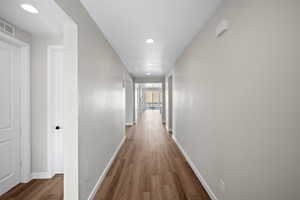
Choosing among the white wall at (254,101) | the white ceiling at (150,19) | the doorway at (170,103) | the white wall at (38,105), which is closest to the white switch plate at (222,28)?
the white wall at (254,101)

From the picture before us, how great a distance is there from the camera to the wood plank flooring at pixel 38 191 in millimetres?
1923

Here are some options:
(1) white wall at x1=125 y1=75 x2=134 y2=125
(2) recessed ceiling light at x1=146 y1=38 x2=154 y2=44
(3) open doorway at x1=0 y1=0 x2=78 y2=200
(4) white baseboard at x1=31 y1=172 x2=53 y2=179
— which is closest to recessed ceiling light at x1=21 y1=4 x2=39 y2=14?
(3) open doorway at x1=0 y1=0 x2=78 y2=200

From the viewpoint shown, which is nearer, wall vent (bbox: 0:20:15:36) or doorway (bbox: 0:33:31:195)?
wall vent (bbox: 0:20:15:36)

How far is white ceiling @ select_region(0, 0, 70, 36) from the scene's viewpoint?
1244mm

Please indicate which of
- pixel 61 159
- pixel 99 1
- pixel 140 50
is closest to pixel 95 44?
pixel 99 1

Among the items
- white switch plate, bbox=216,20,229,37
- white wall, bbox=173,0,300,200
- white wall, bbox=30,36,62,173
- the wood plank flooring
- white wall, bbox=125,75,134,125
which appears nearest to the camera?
white wall, bbox=173,0,300,200

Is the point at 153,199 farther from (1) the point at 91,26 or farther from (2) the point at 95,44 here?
(1) the point at 91,26

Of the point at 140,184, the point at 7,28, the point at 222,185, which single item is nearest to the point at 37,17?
the point at 7,28

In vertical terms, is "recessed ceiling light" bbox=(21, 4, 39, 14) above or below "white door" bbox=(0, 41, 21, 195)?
above

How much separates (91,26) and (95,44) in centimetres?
24

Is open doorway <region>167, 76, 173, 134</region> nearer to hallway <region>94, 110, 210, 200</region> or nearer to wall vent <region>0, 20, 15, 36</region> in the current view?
hallway <region>94, 110, 210, 200</region>

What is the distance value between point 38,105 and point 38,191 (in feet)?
4.34

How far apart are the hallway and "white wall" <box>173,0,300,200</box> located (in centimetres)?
47

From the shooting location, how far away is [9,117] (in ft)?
6.70
